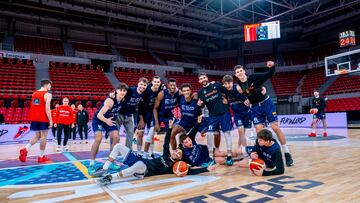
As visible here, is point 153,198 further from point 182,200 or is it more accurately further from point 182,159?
point 182,159

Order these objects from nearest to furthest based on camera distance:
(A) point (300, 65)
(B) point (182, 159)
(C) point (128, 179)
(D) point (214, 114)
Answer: (C) point (128, 179), (B) point (182, 159), (D) point (214, 114), (A) point (300, 65)

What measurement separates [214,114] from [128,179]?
236cm

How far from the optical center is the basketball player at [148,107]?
19.6 feet

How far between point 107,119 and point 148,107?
161 cm

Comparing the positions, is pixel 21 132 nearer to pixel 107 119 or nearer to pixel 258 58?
pixel 107 119

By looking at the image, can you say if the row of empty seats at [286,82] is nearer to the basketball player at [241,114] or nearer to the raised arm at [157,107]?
the basketball player at [241,114]

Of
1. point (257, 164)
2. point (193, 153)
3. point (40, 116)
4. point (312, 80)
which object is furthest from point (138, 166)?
point (312, 80)

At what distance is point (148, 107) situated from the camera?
629 centimetres

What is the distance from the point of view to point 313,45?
104ft

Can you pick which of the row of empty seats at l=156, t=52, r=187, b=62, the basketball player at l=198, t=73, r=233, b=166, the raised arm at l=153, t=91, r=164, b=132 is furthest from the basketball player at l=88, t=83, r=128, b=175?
the row of empty seats at l=156, t=52, r=187, b=62

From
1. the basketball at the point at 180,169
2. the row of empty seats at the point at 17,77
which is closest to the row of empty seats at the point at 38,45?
the row of empty seats at the point at 17,77

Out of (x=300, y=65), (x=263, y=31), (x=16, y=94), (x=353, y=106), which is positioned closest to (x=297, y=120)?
(x=353, y=106)

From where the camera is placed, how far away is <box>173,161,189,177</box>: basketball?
429 cm

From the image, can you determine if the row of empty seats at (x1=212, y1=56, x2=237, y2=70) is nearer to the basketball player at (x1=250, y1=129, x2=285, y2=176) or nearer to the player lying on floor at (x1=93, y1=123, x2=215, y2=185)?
the basketball player at (x1=250, y1=129, x2=285, y2=176)
